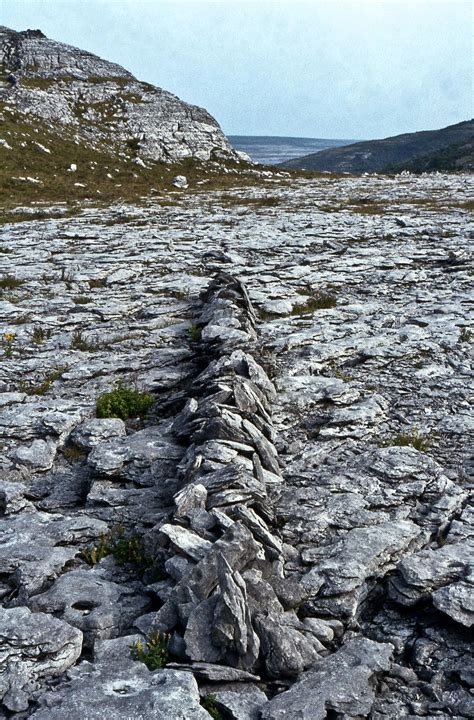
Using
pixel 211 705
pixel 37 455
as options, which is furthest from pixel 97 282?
pixel 211 705

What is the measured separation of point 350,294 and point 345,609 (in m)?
14.5

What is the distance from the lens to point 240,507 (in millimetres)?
7016

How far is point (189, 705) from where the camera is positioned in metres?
4.59

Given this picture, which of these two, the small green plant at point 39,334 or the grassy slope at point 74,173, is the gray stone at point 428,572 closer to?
the small green plant at point 39,334

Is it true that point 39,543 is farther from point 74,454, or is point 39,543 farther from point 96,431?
point 96,431

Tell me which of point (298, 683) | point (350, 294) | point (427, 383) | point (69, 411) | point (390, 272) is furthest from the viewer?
point (390, 272)

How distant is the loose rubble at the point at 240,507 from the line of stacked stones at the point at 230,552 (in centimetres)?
2

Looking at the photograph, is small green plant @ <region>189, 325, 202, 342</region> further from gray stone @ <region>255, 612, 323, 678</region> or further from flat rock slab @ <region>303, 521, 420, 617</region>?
gray stone @ <region>255, 612, 323, 678</region>

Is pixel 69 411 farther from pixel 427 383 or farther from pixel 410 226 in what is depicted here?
pixel 410 226

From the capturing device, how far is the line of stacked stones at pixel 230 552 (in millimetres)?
5289

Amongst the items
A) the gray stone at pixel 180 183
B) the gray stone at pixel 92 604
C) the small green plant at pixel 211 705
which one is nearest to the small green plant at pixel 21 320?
the gray stone at pixel 92 604

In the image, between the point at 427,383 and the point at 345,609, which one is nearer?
the point at 345,609

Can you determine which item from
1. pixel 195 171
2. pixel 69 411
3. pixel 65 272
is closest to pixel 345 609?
pixel 69 411

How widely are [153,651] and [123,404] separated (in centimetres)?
624
